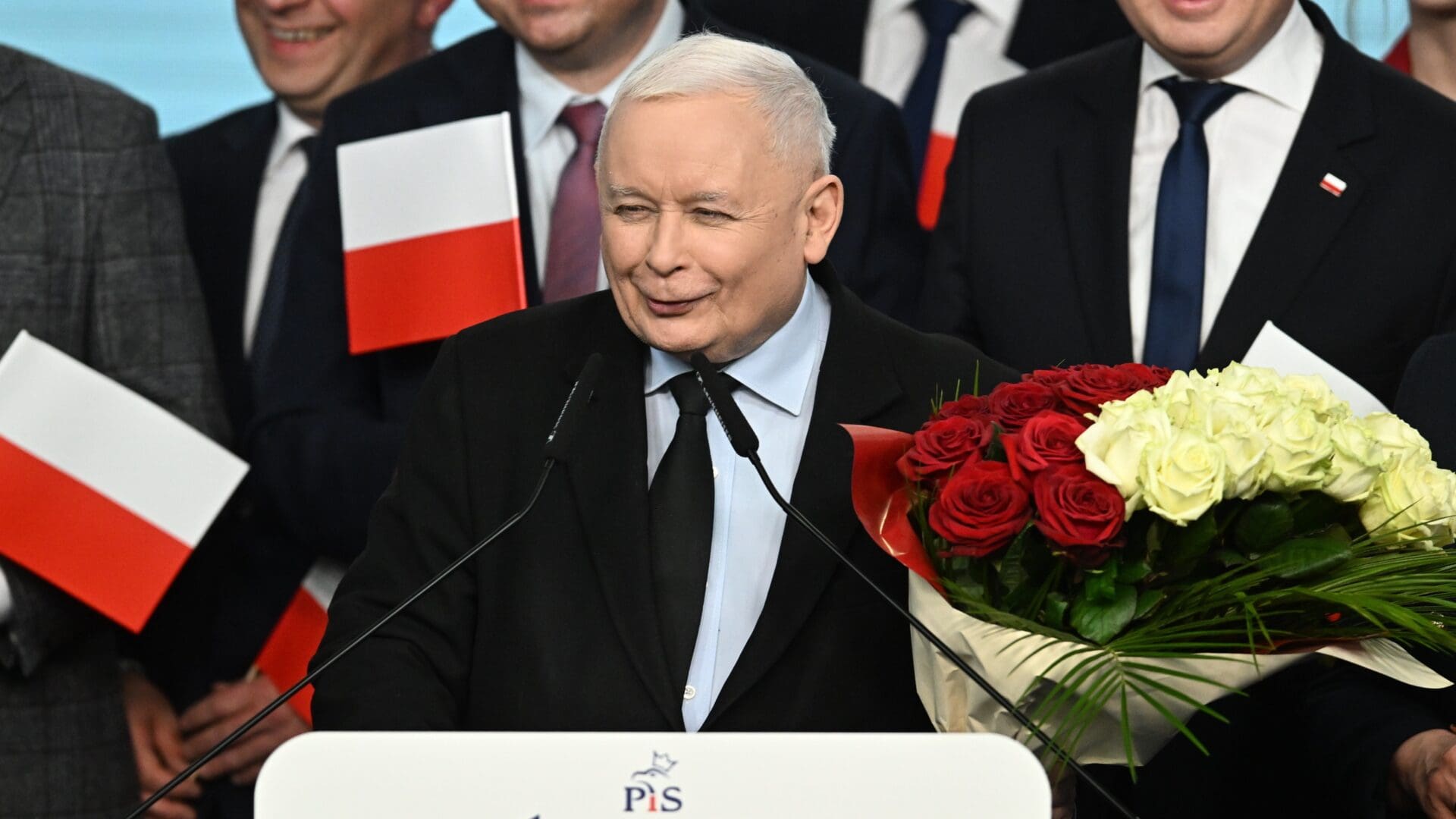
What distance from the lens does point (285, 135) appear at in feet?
11.4

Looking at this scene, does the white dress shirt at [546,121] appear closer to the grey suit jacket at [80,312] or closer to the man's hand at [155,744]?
the grey suit jacket at [80,312]

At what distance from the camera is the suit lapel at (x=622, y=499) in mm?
1934

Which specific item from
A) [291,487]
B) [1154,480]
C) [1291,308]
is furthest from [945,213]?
[1154,480]

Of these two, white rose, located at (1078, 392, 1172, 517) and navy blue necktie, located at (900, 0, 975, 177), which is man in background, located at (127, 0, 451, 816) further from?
white rose, located at (1078, 392, 1172, 517)

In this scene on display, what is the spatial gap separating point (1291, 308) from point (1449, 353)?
0.44 m

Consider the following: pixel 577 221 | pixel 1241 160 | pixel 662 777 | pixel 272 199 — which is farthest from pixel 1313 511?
pixel 272 199

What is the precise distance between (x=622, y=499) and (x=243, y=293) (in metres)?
1.65

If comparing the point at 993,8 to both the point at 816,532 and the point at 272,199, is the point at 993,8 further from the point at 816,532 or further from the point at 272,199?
the point at 816,532

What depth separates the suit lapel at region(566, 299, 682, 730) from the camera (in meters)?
1.93

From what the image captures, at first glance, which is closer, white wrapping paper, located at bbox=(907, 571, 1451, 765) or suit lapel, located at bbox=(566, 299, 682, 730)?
white wrapping paper, located at bbox=(907, 571, 1451, 765)

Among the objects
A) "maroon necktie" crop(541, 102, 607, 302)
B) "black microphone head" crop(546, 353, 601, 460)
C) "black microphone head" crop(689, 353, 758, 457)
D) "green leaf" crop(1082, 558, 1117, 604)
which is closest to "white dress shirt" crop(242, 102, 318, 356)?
"maroon necktie" crop(541, 102, 607, 302)

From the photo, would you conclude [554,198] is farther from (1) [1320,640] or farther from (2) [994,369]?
(1) [1320,640]

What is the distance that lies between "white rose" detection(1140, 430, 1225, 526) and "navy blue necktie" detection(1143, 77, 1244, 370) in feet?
3.98

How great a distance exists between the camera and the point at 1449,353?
2.29m
